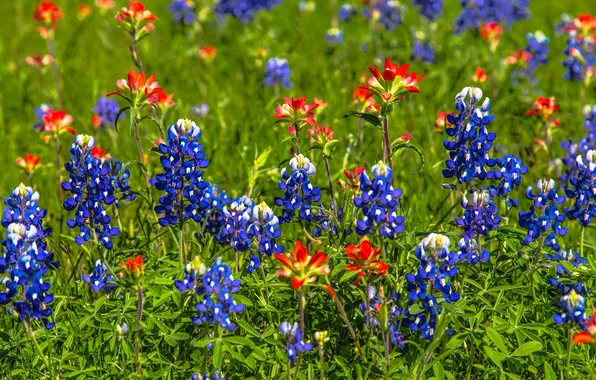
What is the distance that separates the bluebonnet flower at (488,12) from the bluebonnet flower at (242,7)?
1.90m

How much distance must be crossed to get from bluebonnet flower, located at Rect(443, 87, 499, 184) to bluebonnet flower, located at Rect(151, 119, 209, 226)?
3.12ft

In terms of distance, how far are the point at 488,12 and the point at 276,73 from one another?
242 centimetres

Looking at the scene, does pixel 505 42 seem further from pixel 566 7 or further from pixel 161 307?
pixel 161 307

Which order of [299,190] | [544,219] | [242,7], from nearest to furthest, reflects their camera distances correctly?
[544,219] < [299,190] < [242,7]

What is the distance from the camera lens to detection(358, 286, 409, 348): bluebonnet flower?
2.84 meters

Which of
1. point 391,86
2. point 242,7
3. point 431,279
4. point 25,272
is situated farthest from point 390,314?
point 242,7

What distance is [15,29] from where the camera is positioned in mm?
8641

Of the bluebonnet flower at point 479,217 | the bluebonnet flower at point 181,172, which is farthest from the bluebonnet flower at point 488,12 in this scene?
the bluebonnet flower at point 181,172

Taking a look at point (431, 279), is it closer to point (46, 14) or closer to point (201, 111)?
point (201, 111)

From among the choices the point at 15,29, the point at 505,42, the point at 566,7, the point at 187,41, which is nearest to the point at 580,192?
the point at 505,42

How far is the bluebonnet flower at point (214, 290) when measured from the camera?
2.63 m

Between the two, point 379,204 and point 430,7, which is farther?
point 430,7

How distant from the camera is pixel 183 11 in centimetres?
790

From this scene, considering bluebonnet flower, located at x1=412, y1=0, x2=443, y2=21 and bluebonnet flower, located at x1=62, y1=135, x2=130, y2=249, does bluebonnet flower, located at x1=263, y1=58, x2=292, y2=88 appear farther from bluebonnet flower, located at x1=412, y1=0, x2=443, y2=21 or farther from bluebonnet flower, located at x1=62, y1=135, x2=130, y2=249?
bluebonnet flower, located at x1=62, y1=135, x2=130, y2=249
